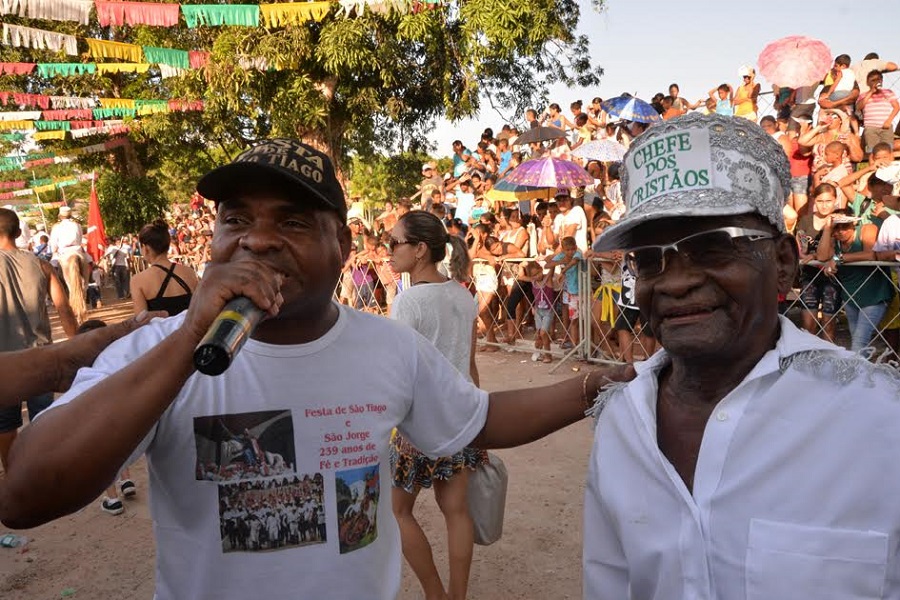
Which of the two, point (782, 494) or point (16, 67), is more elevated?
point (16, 67)

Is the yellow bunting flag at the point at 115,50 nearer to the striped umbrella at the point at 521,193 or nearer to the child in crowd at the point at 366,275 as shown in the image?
the child in crowd at the point at 366,275

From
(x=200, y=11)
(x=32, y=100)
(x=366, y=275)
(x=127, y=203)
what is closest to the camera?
(x=200, y=11)

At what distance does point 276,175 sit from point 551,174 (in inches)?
356

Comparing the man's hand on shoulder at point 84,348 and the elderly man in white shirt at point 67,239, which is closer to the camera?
the man's hand on shoulder at point 84,348

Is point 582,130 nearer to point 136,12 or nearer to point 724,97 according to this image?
point 724,97

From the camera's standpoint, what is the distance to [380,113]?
14.7 m

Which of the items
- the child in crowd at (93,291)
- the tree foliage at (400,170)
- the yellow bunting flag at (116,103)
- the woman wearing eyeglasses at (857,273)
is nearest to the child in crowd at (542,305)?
the woman wearing eyeglasses at (857,273)

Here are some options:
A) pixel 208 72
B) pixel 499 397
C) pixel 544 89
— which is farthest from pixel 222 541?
pixel 544 89

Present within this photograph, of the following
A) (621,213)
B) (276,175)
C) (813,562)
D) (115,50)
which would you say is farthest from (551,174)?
(115,50)

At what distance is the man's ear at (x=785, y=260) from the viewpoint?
1505 mm

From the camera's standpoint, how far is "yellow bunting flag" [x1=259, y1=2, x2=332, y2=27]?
37.6 feet

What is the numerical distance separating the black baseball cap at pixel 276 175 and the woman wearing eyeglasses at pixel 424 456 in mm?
2009

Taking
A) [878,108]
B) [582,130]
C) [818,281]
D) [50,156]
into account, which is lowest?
[818,281]

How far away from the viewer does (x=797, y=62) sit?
34.0 feet
